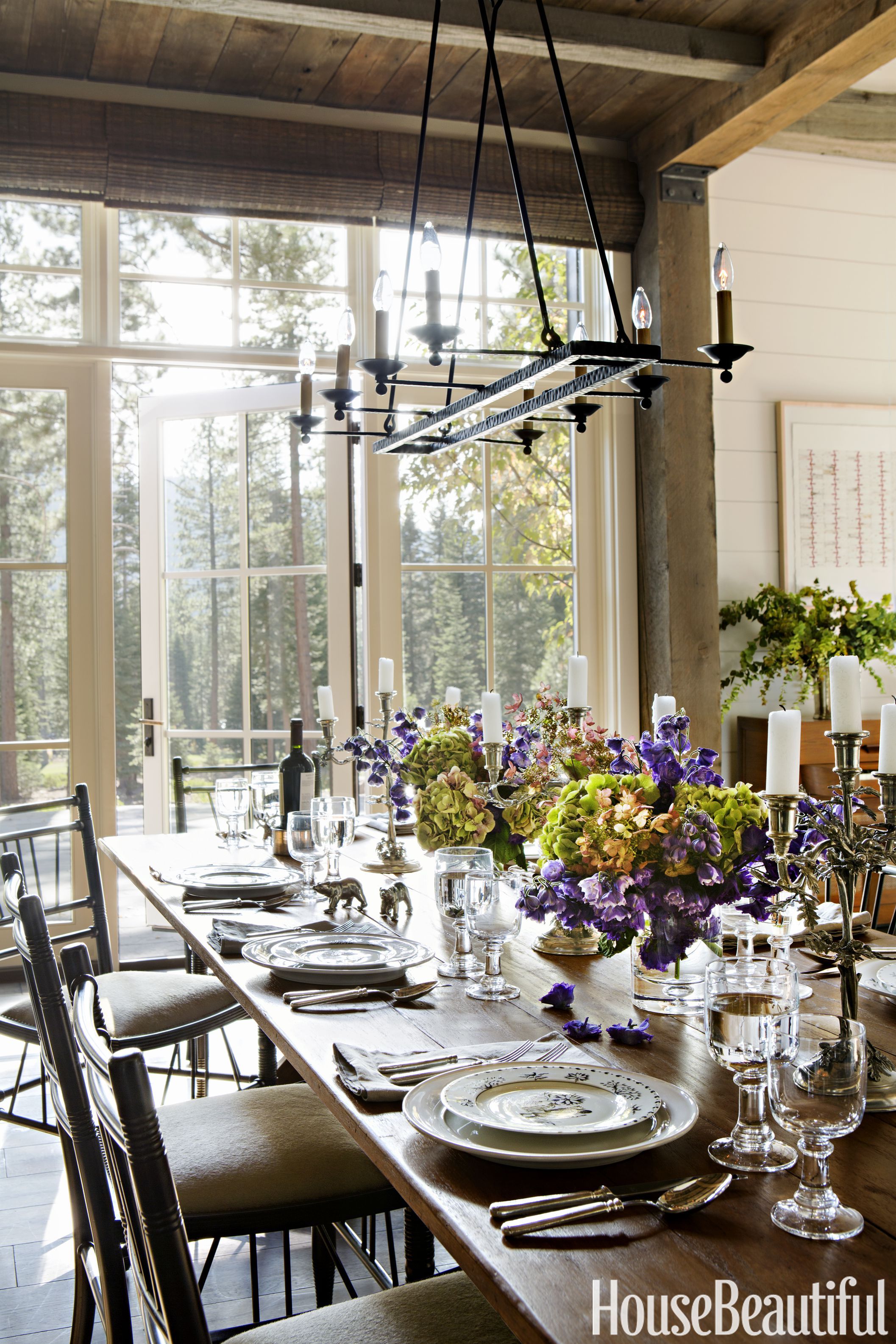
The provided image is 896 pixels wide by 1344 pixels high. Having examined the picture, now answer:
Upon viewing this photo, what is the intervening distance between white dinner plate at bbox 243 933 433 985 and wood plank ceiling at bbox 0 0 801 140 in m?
2.86

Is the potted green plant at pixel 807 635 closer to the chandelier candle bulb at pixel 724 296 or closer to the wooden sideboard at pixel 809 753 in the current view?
the wooden sideboard at pixel 809 753

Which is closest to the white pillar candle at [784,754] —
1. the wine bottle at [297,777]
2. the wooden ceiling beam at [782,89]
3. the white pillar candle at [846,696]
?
the white pillar candle at [846,696]

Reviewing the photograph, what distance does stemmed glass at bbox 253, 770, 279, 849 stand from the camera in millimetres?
2980

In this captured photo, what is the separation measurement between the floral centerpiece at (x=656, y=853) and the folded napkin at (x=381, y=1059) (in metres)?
0.17

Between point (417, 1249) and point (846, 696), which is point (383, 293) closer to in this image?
point (846, 696)

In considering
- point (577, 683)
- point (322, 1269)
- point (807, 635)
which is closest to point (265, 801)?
point (577, 683)

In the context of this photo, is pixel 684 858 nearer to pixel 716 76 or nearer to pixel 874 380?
pixel 716 76

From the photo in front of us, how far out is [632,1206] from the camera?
104 cm

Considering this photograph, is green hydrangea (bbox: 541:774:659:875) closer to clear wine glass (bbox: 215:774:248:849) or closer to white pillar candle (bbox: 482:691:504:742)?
white pillar candle (bbox: 482:691:504:742)

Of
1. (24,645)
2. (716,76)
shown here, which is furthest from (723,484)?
(24,645)

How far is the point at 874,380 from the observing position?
4918 mm

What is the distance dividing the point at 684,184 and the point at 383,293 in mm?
2436

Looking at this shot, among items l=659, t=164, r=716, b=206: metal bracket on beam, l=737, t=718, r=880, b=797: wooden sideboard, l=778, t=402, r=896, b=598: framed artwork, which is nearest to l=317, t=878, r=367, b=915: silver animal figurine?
l=737, t=718, r=880, b=797: wooden sideboard

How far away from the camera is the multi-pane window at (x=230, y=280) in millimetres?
4199
